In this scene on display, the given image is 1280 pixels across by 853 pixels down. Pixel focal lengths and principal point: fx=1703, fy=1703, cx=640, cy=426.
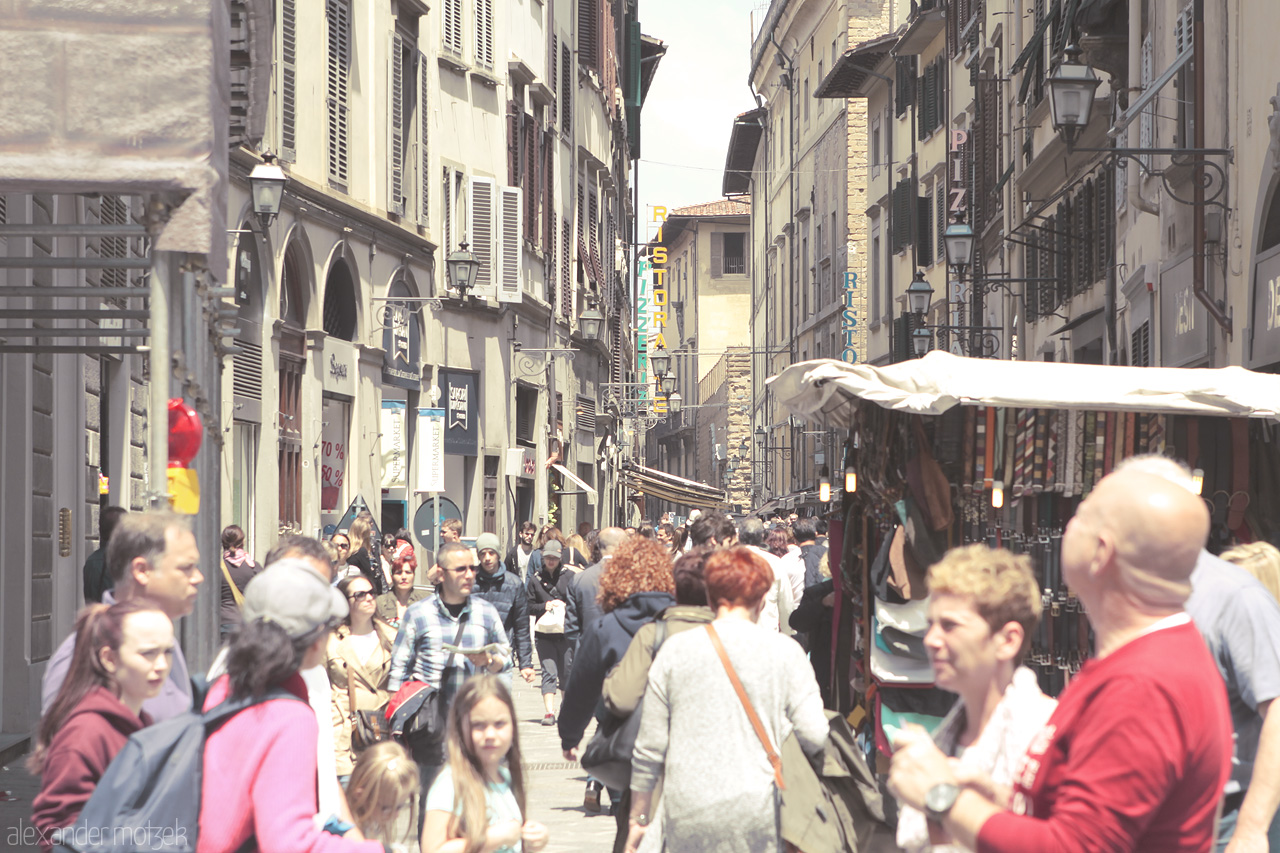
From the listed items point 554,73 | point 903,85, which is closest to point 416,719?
point 554,73

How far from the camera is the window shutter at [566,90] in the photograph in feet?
114

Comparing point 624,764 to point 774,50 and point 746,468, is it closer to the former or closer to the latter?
point 774,50

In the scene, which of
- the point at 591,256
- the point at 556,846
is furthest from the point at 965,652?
the point at 591,256

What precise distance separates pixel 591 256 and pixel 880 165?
30.5 feet

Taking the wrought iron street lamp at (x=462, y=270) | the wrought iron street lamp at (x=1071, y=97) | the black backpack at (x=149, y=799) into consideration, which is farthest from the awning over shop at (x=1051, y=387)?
the wrought iron street lamp at (x=462, y=270)

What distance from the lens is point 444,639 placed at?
8180 millimetres

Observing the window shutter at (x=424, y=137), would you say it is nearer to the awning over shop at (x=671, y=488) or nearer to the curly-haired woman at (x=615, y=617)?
the curly-haired woman at (x=615, y=617)

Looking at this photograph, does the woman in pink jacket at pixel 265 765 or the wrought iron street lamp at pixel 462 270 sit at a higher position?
the wrought iron street lamp at pixel 462 270

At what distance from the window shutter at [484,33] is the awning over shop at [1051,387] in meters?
20.8

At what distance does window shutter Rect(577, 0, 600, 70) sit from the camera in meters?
37.0

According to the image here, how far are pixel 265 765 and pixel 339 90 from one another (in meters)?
18.5

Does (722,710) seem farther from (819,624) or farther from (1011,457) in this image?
(819,624)

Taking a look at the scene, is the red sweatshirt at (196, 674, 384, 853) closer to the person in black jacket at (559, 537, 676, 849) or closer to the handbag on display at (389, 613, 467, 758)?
the person in black jacket at (559, 537, 676, 849)

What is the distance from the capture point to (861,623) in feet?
28.5
